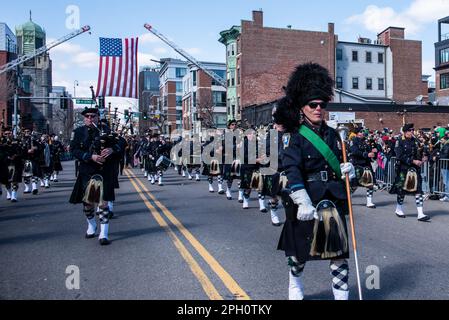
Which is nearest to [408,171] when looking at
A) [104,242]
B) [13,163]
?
[104,242]

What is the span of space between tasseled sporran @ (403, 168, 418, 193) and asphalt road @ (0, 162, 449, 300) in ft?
2.42

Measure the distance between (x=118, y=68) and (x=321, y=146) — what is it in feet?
69.2

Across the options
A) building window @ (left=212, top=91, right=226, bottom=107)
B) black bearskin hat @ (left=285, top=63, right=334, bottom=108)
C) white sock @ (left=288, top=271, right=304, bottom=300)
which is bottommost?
white sock @ (left=288, top=271, right=304, bottom=300)

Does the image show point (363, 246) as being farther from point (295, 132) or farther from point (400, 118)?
point (400, 118)

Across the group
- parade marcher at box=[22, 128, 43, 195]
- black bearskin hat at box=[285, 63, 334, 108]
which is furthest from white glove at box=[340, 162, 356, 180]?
parade marcher at box=[22, 128, 43, 195]

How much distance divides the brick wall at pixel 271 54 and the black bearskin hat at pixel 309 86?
47361mm

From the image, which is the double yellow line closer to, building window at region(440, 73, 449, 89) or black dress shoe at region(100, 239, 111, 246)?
black dress shoe at region(100, 239, 111, 246)

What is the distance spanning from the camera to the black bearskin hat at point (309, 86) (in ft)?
14.4

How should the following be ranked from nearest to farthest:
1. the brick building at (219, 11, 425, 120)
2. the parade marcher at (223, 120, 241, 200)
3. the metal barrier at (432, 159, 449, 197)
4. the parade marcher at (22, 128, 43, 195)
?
1. the parade marcher at (223, 120, 241, 200)
2. the metal barrier at (432, 159, 449, 197)
3. the parade marcher at (22, 128, 43, 195)
4. the brick building at (219, 11, 425, 120)

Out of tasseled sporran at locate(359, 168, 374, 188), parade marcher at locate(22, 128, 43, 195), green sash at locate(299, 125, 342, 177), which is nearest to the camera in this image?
green sash at locate(299, 125, 342, 177)

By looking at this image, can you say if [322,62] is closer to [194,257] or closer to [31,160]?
[31,160]

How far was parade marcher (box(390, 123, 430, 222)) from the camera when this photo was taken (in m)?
10.2

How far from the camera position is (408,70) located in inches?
2388

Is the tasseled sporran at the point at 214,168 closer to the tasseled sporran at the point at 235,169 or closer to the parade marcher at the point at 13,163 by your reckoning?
the tasseled sporran at the point at 235,169
